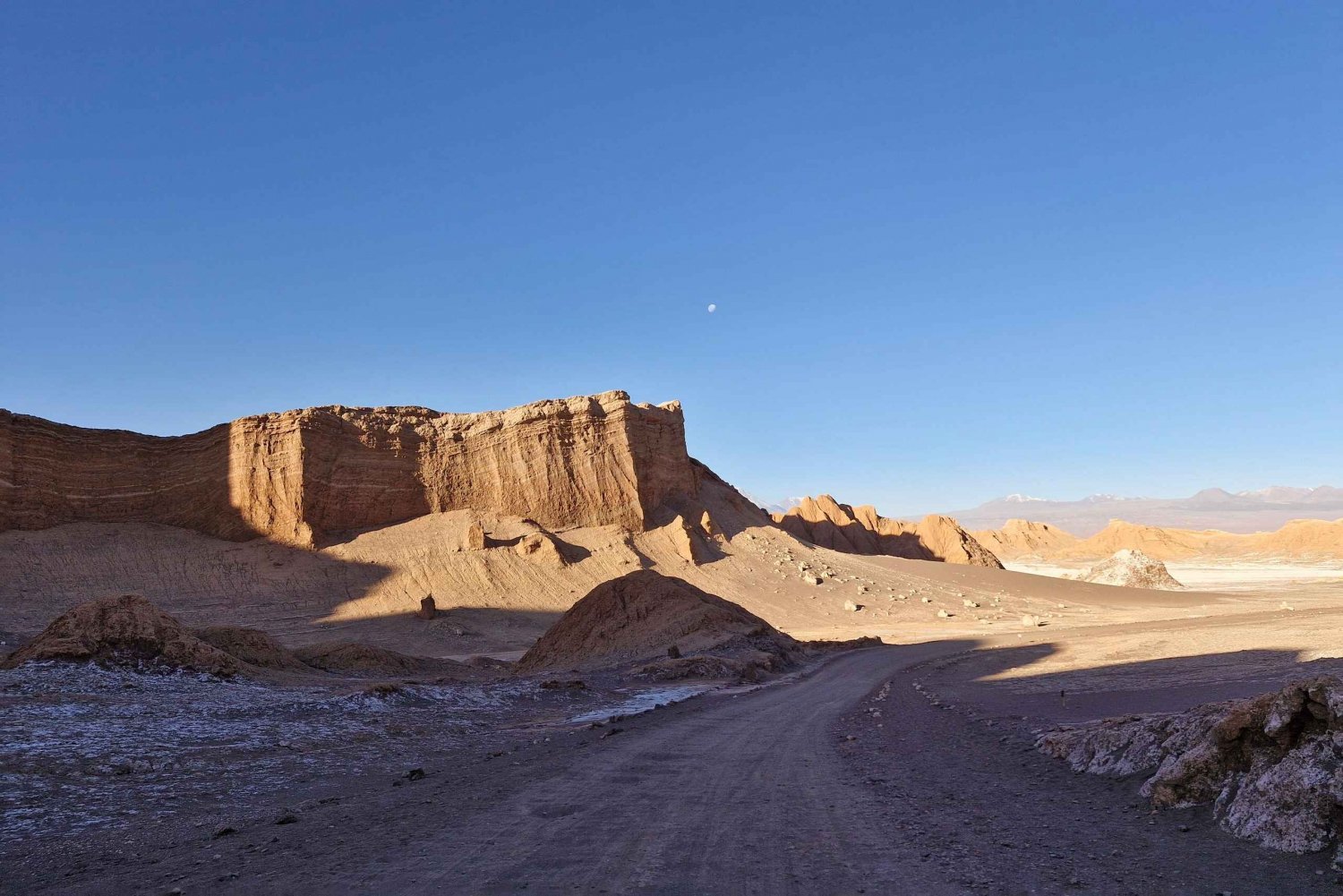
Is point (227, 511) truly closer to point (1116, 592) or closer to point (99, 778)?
point (99, 778)

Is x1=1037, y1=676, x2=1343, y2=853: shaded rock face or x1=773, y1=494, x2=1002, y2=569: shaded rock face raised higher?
x1=773, y1=494, x2=1002, y2=569: shaded rock face

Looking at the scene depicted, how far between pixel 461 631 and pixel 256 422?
22985 millimetres

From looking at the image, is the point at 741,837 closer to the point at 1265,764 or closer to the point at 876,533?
the point at 1265,764

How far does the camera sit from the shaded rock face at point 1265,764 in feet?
17.2

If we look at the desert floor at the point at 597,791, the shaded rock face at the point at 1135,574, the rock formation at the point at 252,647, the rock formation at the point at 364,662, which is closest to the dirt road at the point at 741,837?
the desert floor at the point at 597,791

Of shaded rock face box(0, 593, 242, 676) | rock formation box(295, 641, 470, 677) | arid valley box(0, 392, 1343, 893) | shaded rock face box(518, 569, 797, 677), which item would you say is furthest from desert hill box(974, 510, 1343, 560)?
shaded rock face box(0, 593, 242, 676)

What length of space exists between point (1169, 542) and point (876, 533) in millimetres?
76909

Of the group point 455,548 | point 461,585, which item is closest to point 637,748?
point 461,585

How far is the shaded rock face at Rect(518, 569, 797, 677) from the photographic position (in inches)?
1041

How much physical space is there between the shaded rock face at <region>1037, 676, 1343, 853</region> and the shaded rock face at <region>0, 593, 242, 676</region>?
15407 mm

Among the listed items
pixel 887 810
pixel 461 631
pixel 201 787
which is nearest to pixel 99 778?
pixel 201 787

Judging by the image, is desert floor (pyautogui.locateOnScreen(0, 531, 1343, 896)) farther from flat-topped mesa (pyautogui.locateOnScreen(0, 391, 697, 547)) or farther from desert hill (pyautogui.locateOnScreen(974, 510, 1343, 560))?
desert hill (pyautogui.locateOnScreen(974, 510, 1343, 560))

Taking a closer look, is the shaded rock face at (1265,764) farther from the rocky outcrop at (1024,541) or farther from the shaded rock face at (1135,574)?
the rocky outcrop at (1024,541)

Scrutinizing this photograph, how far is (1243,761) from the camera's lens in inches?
240
